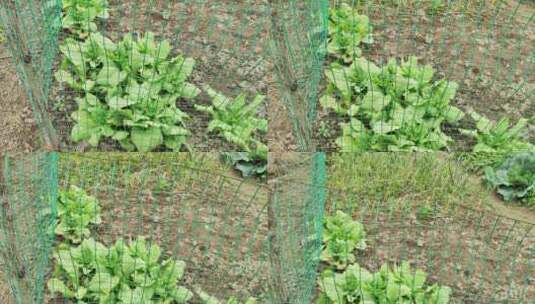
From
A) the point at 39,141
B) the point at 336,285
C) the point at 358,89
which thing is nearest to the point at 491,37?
the point at 358,89

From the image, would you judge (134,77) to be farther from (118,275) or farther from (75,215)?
Answer: (118,275)

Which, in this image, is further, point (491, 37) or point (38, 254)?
point (491, 37)

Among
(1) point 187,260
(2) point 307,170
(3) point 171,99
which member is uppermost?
(3) point 171,99

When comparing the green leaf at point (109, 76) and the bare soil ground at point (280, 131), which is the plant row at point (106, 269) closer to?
the green leaf at point (109, 76)

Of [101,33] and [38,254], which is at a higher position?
[101,33]

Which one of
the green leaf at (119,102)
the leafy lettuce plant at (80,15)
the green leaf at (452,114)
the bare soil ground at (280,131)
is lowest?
the bare soil ground at (280,131)

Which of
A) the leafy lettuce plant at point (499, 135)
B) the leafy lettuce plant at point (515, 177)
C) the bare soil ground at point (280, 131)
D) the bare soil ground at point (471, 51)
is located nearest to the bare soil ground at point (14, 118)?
the bare soil ground at point (280, 131)

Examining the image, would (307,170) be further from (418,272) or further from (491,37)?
(491,37)
